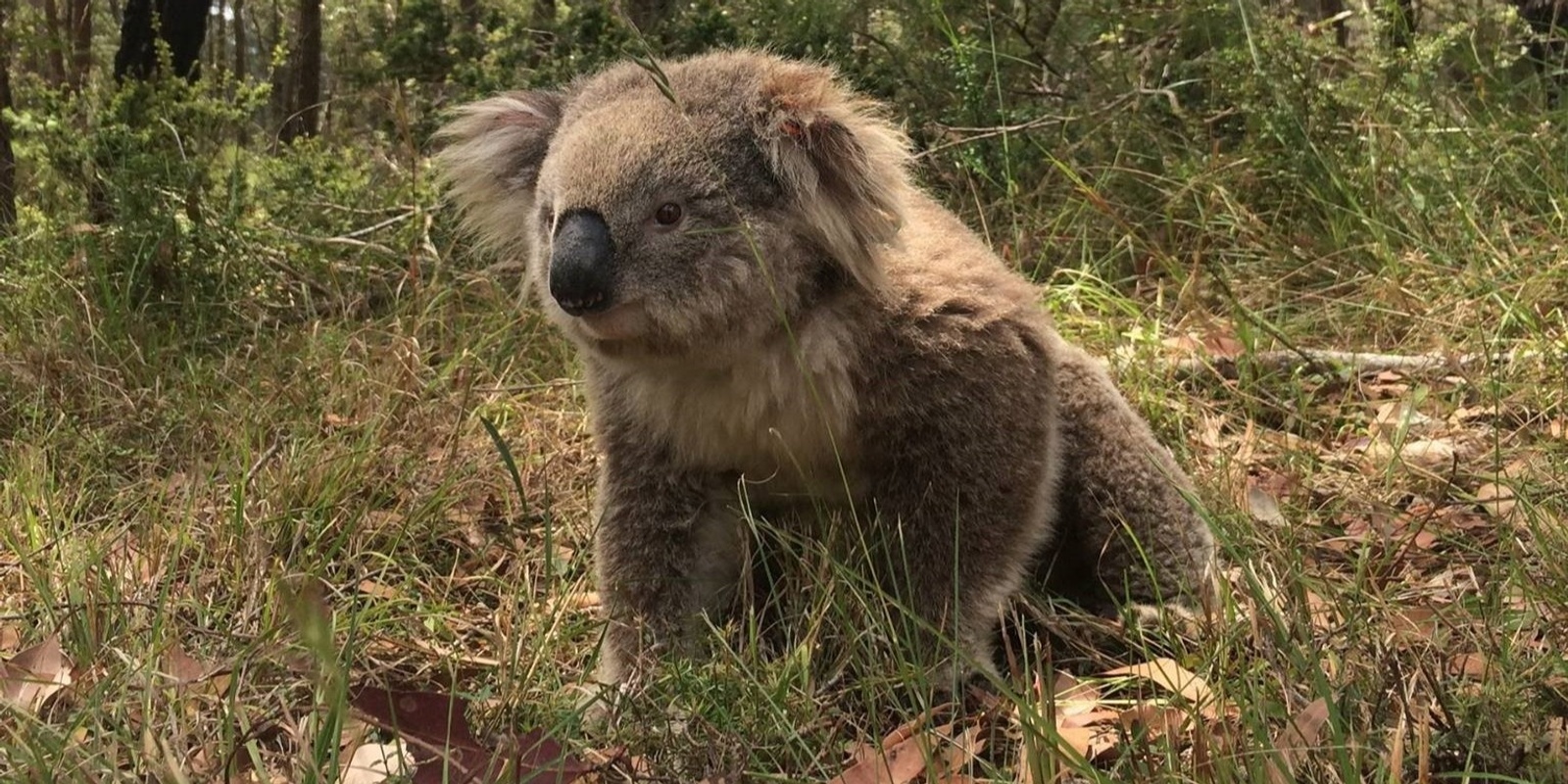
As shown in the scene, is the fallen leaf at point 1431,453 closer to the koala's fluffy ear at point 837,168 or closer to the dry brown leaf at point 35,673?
the koala's fluffy ear at point 837,168

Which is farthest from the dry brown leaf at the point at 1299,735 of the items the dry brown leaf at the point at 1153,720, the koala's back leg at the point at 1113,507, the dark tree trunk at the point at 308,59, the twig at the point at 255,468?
the dark tree trunk at the point at 308,59

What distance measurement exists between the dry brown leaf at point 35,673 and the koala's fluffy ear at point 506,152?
3.81ft

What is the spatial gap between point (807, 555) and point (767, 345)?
0.40m

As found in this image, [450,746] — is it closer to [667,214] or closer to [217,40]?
[667,214]

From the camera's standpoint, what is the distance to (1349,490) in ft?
10.3

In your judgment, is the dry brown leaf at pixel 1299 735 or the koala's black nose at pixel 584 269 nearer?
the dry brown leaf at pixel 1299 735

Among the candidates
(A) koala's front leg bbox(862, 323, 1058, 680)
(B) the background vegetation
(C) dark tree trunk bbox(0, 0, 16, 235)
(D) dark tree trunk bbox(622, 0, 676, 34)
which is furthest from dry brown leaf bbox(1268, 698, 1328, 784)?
(C) dark tree trunk bbox(0, 0, 16, 235)

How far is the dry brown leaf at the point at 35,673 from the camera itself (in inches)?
80.6

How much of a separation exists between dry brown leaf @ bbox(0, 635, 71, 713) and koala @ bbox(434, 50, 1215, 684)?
0.90 m

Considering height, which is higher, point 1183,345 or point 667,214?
→ point 667,214

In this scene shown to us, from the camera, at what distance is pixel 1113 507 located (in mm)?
2936

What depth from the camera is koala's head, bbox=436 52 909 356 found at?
7.80ft

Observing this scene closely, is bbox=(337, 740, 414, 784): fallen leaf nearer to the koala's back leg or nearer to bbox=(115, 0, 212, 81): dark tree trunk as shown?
the koala's back leg

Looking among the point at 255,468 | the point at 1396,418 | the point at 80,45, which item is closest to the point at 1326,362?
the point at 1396,418
